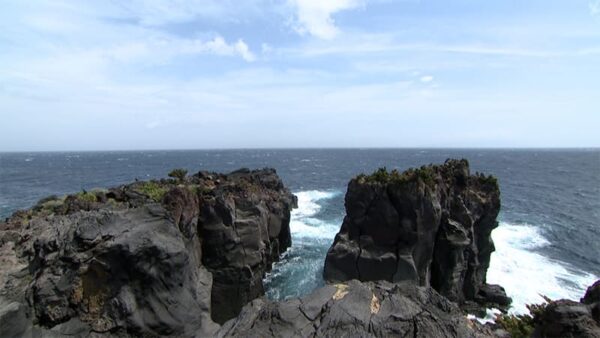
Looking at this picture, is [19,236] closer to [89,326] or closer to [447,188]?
[89,326]

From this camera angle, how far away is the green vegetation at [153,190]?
101 ft

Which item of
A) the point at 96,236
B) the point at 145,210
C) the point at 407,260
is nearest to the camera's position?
the point at 96,236

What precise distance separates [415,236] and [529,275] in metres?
16.8

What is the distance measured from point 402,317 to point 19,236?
1875cm

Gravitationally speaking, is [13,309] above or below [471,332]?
below

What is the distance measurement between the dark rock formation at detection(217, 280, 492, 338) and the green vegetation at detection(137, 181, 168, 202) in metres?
19.3

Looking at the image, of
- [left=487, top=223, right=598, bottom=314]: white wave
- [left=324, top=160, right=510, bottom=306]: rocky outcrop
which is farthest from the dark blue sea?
[left=324, top=160, right=510, bottom=306]: rocky outcrop

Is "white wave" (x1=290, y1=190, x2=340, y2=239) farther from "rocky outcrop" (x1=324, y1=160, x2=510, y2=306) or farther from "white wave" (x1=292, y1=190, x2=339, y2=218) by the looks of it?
"rocky outcrop" (x1=324, y1=160, x2=510, y2=306)

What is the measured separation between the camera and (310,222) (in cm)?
6175

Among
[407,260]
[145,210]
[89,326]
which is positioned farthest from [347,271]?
[89,326]

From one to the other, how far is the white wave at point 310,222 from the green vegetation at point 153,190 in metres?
23.4

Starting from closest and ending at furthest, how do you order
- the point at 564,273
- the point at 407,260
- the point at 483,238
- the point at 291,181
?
the point at 407,260 → the point at 483,238 → the point at 564,273 → the point at 291,181

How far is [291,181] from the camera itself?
112250mm

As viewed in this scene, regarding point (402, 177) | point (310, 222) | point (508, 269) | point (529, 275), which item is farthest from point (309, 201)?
point (402, 177)
